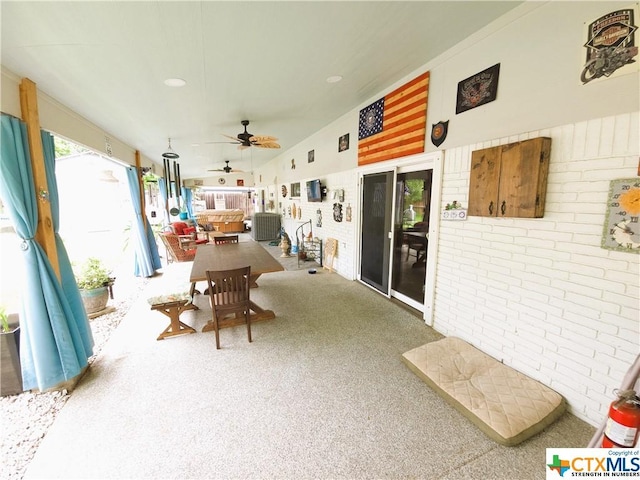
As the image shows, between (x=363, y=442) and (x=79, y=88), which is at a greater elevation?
(x=79, y=88)

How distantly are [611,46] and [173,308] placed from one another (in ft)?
13.8

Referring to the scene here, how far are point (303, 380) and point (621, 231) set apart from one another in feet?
8.09

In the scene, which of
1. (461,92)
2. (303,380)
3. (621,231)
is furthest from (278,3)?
(303,380)

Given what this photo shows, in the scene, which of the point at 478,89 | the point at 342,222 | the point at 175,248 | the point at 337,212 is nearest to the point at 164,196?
the point at 175,248

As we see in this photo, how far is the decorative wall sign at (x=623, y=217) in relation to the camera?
1.50 m

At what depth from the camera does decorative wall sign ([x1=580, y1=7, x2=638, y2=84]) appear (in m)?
1.50

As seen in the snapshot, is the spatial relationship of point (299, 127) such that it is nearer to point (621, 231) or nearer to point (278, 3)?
point (278, 3)

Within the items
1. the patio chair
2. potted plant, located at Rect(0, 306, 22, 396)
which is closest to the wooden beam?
potted plant, located at Rect(0, 306, 22, 396)

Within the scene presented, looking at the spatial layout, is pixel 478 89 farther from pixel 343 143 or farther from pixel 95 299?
pixel 95 299

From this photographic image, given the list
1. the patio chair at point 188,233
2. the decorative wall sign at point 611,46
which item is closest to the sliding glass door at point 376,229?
the decorative wall sign at point 611,46

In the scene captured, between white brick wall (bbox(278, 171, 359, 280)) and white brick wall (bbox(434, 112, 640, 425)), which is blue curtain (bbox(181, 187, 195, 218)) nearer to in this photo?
white brick wall (bbox(278, 171, 359, 280))

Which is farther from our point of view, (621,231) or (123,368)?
(123,368)

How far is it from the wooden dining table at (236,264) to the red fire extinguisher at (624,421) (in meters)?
2.65

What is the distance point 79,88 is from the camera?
2.60 metres
